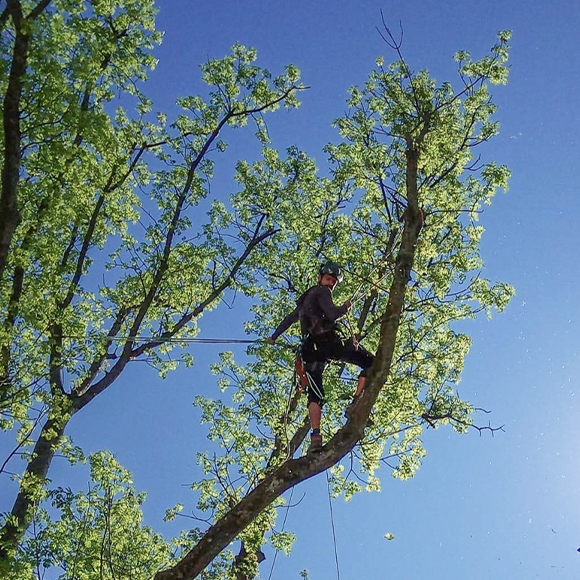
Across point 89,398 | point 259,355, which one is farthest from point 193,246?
point 89,398

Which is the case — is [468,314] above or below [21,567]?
above

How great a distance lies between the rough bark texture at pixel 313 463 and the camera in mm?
4707

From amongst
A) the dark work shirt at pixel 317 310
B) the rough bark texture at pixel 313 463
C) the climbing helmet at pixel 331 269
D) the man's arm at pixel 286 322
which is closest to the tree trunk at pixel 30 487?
the man's arm at pixel 286 322

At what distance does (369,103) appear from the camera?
13.4m

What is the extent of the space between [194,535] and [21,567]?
10.8 ft

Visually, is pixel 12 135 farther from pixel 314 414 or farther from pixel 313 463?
pixel 314 414

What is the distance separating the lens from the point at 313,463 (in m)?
5.25

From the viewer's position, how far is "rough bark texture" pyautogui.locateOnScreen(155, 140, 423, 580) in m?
→ 4.71

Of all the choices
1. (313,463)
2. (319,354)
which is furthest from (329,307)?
(313,463)

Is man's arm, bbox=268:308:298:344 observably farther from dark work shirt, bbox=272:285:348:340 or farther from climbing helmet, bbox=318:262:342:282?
climbing helmet, bbox=318:262:342:282

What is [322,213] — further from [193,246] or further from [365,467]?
[365,467]

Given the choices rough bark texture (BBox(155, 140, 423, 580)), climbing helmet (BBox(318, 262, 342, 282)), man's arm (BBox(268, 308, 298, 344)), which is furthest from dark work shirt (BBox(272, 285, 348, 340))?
rough bark texture (BBox(155, 140, 423, 580))

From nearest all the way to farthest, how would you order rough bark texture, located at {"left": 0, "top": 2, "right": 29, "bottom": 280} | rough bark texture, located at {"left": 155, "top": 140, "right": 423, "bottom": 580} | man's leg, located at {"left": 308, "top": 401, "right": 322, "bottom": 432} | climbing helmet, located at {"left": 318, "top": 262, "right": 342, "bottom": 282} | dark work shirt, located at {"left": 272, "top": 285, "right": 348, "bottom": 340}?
rough bark texture, located at {"left": 155, "top": 140, "right": 423, "bottom": 580}
rough bark texture, located at {"left": 0, "top": 2, "right": 29, "bottom": 280}
man's leg, located at {"left": 308, "top": 401, "right": 322, "bottom": 432}
dark work shirt, located at {"left": 272, "top": 285, "right": 348, "bottom": 340}
climbing helmet, located at {"left": 318, "top": 262, "right": 342, "bottom": 282}

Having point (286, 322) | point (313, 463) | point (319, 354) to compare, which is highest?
point (286, 322)
